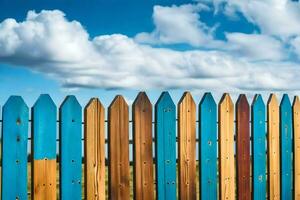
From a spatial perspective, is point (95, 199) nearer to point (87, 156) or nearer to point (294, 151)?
point (87, 156)

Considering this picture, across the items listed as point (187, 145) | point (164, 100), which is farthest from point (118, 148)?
point (187, 145)

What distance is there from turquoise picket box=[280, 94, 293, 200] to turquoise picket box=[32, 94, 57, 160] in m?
3.36

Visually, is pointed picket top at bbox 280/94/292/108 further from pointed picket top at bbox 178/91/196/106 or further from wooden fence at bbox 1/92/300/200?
pointed picket top at bbox 178/91/196/106

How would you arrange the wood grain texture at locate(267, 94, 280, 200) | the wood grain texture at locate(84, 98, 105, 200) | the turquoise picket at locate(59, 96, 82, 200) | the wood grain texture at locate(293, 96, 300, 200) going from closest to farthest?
the turquoise picket at locate(59, 96, 82, 200) < the wood grain texture at locate(84, 98, 105, 200) < the wood grain texture at locate(267, 94, 280, 200) < the wood grain texture at locate(293, 96, 300, 200)

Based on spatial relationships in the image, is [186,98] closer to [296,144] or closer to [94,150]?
[94,150]

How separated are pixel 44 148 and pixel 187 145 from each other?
1664 millimetres

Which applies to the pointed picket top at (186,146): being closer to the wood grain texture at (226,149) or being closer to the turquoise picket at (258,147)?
the wood grain texture at (226,149)

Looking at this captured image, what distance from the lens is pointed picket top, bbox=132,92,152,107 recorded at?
537cm

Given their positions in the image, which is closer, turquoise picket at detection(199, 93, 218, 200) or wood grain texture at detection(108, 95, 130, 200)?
wood grain texture at detection(108, 95, 130, 200)

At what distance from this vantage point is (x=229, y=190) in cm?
622

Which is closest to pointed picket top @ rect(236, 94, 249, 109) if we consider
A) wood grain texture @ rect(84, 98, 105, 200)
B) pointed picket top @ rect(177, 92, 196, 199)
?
pointed picket top @ rect(177, 92, 196, 199)

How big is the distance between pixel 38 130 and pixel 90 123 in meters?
0.53

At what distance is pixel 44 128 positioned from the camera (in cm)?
486

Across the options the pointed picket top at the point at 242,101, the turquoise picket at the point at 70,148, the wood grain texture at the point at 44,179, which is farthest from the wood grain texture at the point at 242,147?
the wood grain texture at the point at 44,179
